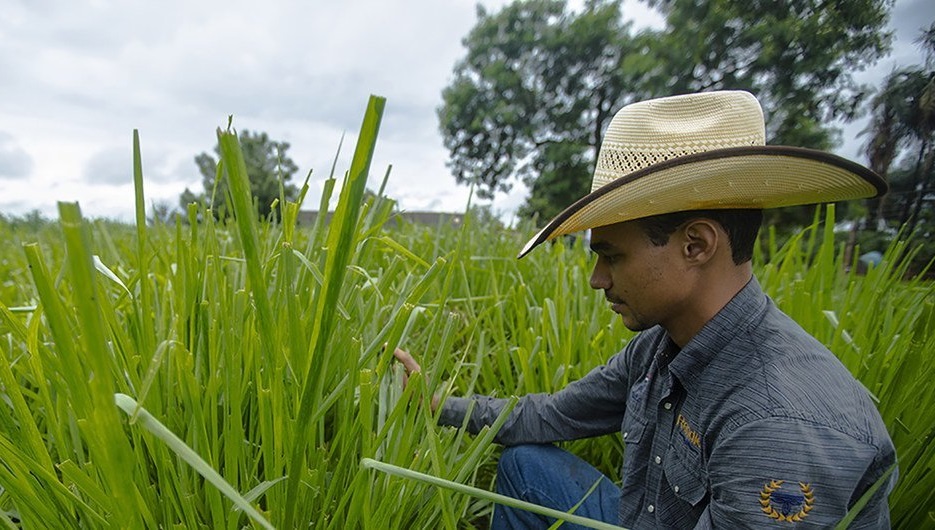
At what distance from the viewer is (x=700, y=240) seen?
93 centimetres

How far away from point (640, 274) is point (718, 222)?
6.8 inches

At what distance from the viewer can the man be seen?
0.72 m

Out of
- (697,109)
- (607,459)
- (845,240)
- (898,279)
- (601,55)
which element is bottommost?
(607,459)

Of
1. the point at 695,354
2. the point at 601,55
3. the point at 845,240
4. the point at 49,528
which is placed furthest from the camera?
the point at 601,55

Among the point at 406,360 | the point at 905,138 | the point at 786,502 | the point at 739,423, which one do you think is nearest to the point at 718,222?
the point at 739,423

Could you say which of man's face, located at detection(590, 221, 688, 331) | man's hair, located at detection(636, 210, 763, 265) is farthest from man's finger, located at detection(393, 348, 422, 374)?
man's hair, located at detection(636, 210, 763, 265)

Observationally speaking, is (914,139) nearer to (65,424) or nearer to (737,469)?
(737,469)

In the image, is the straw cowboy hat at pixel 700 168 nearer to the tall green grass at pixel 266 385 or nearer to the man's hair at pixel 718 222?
the man's hair at pixel 718 222

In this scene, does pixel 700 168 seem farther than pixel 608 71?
No

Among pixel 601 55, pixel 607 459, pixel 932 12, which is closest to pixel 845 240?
pixel 932 12

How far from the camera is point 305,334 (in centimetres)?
69

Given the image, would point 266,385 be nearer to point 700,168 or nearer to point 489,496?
point 489,496

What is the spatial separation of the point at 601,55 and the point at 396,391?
736 inches

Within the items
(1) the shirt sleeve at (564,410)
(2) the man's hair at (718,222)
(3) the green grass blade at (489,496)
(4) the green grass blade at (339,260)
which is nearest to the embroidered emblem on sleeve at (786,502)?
(3) the green grass blade at (489,496)
